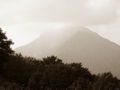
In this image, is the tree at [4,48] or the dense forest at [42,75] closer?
the dense forest at [42,75]

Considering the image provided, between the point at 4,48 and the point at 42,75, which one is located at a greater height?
the point at 4,48

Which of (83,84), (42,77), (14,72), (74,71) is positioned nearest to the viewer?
(83,84)

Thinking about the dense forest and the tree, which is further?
the tree

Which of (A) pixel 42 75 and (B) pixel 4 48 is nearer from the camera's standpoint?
(A) pixel 42 75

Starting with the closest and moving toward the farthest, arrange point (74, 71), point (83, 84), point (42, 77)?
point (83, 84)
point (42, 77)
point (74, 71)

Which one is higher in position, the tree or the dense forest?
the tree

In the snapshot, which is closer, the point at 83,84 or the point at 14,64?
the point at 83,84

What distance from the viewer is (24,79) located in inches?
1581

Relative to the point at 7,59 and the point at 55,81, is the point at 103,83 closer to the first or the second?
the point at 55,81

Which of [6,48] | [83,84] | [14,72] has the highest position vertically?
[6,48]

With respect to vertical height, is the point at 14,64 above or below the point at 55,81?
above

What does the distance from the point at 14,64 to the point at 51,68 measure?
5.06 meters

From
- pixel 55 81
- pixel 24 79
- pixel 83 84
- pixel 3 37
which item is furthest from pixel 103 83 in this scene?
pixel 3 37

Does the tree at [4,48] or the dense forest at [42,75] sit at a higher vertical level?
the tree at [4,48]
